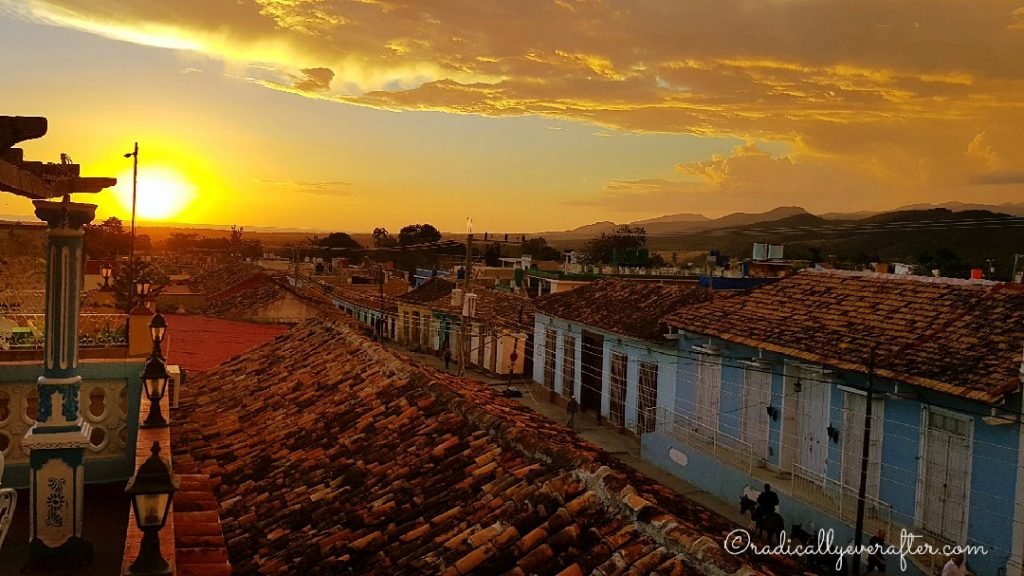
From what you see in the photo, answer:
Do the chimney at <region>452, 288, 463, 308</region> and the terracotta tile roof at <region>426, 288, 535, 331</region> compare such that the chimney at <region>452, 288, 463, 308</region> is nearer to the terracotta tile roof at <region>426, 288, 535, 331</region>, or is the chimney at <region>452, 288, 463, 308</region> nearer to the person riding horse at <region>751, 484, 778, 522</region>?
the terracotta tile roof at <region>426, 288, 535, 331</region>

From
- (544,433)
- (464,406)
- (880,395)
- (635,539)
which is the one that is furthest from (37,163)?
(880,395)

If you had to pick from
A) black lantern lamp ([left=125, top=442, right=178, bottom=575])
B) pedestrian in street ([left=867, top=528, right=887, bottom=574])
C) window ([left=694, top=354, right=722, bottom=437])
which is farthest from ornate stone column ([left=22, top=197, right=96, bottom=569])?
window ([left=694, top=354, right=722, bottom=437])

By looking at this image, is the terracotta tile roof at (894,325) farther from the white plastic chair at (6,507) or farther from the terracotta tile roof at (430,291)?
the terracotta tile roof at (430,291)

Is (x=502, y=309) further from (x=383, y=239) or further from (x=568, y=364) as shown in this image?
(x=383, y=239)

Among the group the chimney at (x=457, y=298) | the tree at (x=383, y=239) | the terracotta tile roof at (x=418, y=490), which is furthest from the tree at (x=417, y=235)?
the terracotta tile roof at (x=418, y=490)

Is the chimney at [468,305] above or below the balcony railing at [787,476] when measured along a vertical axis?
above

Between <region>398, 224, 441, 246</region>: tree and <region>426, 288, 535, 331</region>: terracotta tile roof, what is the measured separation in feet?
167

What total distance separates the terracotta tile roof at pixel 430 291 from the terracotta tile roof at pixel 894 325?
2635cm

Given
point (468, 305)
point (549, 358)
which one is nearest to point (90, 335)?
point (468, 305)

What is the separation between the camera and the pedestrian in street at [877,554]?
37.7 ft

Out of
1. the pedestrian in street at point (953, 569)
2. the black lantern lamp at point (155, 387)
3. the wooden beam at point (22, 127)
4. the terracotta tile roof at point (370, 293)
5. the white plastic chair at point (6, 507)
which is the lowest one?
the pedestrian in street at point (953, 569)

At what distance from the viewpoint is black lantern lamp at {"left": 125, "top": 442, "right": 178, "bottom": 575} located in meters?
3.98

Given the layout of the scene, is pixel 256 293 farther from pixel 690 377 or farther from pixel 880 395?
pixel 880 395

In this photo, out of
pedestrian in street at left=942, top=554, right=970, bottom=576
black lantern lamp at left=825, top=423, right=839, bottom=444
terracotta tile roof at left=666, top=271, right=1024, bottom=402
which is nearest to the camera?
pedestrian in street at left=942, top=554, right=970, bottom=576
